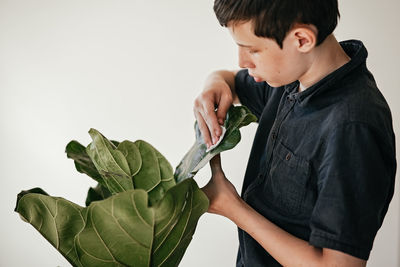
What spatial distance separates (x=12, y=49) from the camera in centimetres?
144

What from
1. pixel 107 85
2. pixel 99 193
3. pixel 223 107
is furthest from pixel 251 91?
pixel 107 85

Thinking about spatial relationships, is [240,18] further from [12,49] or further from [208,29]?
[12,49]

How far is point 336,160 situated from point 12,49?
1131 mm

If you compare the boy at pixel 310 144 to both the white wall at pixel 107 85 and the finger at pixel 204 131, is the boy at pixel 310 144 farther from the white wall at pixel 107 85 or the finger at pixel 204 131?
the white wall at pixel 107 85

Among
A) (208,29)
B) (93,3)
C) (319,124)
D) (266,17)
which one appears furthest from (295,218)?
(93,3)

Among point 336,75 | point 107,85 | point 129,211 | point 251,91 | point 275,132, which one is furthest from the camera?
point 107,85

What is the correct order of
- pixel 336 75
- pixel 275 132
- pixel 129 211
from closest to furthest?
pixel 129 211 → pixel 336 75 → pixel 275 132

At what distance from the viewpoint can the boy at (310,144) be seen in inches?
25.5

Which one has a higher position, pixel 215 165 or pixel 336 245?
pixel 215 165

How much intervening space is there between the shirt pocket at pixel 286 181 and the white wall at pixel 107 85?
0.62 m

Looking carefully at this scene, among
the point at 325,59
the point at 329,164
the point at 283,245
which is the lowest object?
the point at 283,245

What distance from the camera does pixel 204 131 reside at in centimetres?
80

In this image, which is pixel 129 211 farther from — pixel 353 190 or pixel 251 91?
pixel 251 91

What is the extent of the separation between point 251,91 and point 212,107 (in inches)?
7.2
